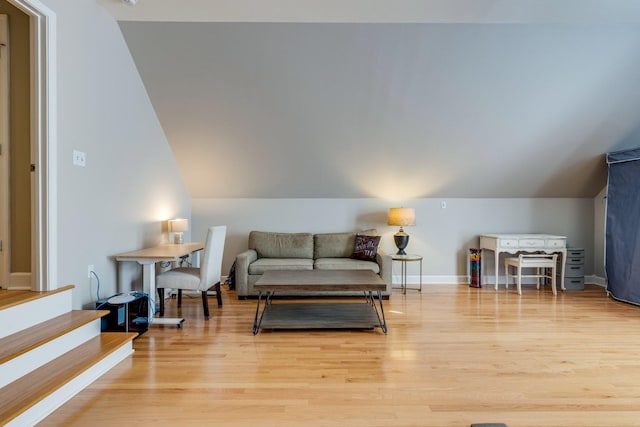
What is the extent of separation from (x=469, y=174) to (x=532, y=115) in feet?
3.48

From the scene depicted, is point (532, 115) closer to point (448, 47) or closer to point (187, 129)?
point (448, 47)

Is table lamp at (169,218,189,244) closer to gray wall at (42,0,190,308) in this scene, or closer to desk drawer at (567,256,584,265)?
gray wall at (42,0,190,308)

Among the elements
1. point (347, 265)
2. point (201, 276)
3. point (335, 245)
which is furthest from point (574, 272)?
point (201, 276)

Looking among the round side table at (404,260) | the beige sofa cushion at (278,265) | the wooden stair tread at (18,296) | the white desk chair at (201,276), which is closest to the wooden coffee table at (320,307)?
the white desk chair at (201,276)

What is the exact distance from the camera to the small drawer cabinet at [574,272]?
482 centimetres

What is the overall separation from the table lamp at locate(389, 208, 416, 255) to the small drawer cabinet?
A: 2166 mm

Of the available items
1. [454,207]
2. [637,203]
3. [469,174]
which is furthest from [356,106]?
[637,203]

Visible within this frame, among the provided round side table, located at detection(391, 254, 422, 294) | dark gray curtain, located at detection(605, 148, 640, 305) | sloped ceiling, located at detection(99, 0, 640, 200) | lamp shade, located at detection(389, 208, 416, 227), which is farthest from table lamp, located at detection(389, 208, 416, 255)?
dark gray curtain, located at detection(605, 148, 640, 305)

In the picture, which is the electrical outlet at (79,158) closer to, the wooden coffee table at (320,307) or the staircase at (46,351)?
the staircase at (46,351)

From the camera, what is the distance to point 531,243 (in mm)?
4719

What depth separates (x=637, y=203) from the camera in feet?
13.6

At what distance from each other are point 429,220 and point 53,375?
4.60m

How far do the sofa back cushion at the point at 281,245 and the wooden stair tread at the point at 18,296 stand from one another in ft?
8.39

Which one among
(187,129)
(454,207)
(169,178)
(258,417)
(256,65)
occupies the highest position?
(256,65)
